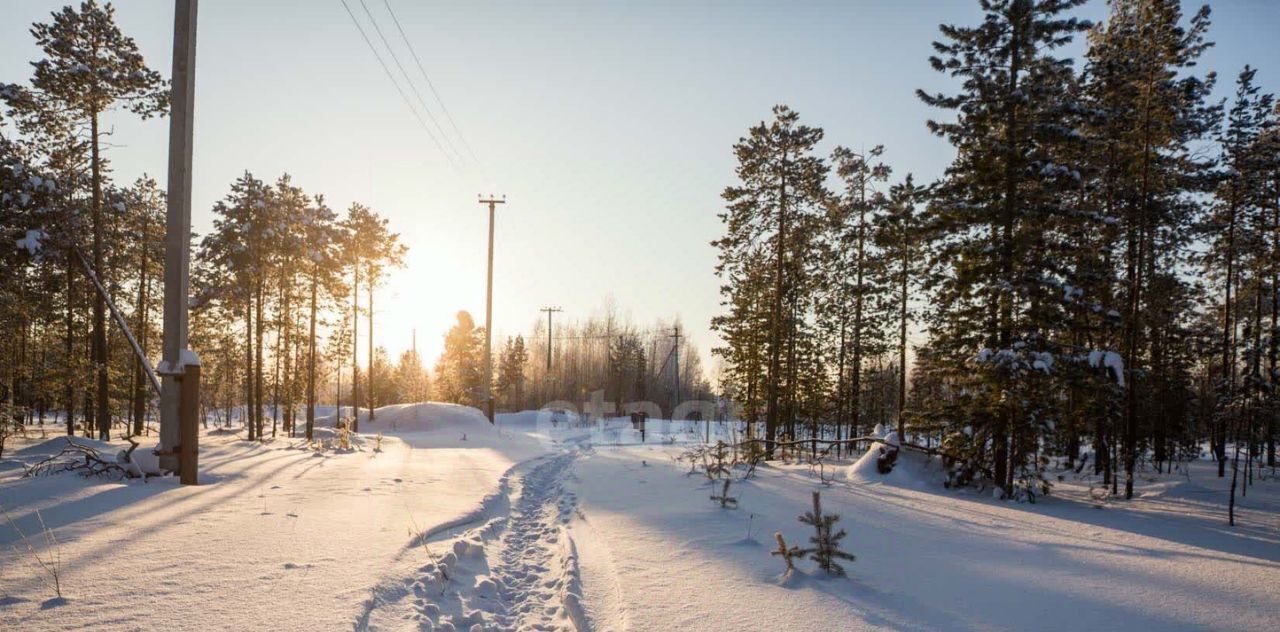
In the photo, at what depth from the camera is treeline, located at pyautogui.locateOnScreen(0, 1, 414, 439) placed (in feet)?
51.3

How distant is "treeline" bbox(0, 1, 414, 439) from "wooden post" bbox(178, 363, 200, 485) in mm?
3827

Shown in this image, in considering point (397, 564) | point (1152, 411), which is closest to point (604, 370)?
point (1152, 411)

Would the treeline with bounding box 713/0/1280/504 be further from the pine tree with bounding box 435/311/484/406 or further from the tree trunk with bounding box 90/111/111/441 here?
the pine tree with bounding box 435/311/484/406

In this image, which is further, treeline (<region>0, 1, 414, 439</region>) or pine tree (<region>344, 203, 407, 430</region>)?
pine tree (<region>344, 203, 407, 430</region>)

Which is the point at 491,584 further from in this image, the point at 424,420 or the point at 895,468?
the point at 424,420

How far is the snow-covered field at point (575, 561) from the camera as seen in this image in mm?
3775

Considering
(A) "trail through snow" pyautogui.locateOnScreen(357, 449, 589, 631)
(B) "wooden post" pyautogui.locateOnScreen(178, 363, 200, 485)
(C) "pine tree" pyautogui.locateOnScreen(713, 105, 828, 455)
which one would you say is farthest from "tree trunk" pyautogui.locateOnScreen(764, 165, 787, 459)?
(B) "wooden post" pyautogui.locateOnScreen(178, 363, 200, 485)

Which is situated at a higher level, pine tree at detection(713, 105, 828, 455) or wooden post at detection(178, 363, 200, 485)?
pine tree at detection(713, 105, 828, 455)

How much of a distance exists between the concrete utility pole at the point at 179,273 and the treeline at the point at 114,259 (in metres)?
3.29

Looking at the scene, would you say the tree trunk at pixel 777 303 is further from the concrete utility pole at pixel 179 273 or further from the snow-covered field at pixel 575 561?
the concrete utility pole at pixel 179 273

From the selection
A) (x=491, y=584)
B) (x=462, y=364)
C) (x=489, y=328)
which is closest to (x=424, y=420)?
(x=489, y=328)

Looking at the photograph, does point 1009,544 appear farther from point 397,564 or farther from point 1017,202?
point 1017,202

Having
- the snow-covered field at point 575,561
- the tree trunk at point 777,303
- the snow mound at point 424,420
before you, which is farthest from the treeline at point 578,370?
the snow-covered field at point 575,561

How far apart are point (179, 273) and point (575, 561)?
22.3 ft
